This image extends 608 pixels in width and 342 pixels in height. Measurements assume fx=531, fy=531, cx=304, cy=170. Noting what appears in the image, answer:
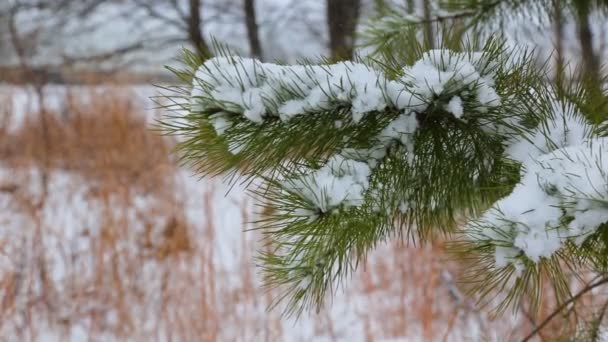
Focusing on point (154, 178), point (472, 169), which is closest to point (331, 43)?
point (154, 178)

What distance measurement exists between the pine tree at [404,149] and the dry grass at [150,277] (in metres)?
0.69

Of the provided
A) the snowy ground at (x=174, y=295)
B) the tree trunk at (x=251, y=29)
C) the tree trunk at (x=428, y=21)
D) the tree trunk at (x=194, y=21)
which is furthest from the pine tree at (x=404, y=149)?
the tree trunk at (x=194, y=21)

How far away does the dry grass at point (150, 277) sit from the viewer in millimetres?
1486

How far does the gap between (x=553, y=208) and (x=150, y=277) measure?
64.8 inches

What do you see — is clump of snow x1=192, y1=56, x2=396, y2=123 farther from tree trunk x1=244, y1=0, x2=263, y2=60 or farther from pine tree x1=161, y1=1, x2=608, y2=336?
tree trunk x1=244, y1=0, x2=263, y2=60

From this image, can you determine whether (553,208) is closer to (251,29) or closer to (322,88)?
(322,88)

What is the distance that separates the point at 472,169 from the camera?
463 millimetres

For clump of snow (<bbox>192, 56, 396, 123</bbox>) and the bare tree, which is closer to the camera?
clump of snow (<bbox>192, 56, 396, 123</bbox>)

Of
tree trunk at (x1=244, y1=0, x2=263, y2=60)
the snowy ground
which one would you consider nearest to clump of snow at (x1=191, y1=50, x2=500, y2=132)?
the snowy ground

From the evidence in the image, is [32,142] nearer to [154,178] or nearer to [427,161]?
[154,178]

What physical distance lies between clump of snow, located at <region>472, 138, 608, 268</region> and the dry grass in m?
0.77

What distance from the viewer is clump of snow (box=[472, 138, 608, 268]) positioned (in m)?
0.31

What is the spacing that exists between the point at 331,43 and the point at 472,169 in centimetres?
289

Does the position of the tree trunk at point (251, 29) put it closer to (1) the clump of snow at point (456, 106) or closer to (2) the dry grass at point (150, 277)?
(2) the dry grass at point (150, 277)
